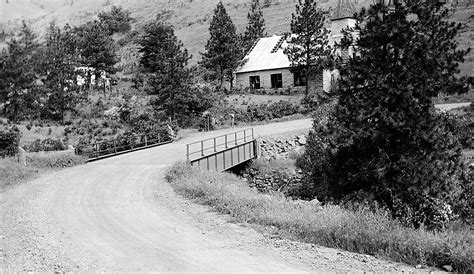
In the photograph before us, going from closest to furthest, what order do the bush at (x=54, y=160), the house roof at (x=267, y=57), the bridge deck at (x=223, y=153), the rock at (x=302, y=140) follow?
the bush at (x=54, y=160), the bridge deck at (x=223, y=153), the rock at (x=302, y=140), the house roof at (x=267, y=57)

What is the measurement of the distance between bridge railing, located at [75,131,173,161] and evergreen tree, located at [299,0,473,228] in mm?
16027

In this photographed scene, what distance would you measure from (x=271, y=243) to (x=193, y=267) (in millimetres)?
2282

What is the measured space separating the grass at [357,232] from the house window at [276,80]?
39.7m

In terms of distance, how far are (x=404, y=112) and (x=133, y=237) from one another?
10.4 metres

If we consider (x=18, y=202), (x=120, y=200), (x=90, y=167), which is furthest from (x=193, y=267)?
(x=90, y=167)

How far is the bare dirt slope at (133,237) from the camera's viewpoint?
951 centimetres

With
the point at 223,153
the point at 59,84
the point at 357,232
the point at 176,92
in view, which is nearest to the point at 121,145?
the point at 223,153

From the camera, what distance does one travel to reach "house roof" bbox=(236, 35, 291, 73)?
54.4 meters

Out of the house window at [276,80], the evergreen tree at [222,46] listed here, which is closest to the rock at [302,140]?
the house window at [276,80]

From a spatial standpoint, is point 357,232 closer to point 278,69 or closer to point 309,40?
point 309,40

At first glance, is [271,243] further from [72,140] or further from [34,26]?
[34,26]

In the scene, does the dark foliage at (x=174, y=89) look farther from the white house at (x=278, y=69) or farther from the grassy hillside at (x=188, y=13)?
the grassy hillside at (x=188, y=13)

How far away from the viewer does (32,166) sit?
23641 millimetres

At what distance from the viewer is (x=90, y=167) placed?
24.1 meters
